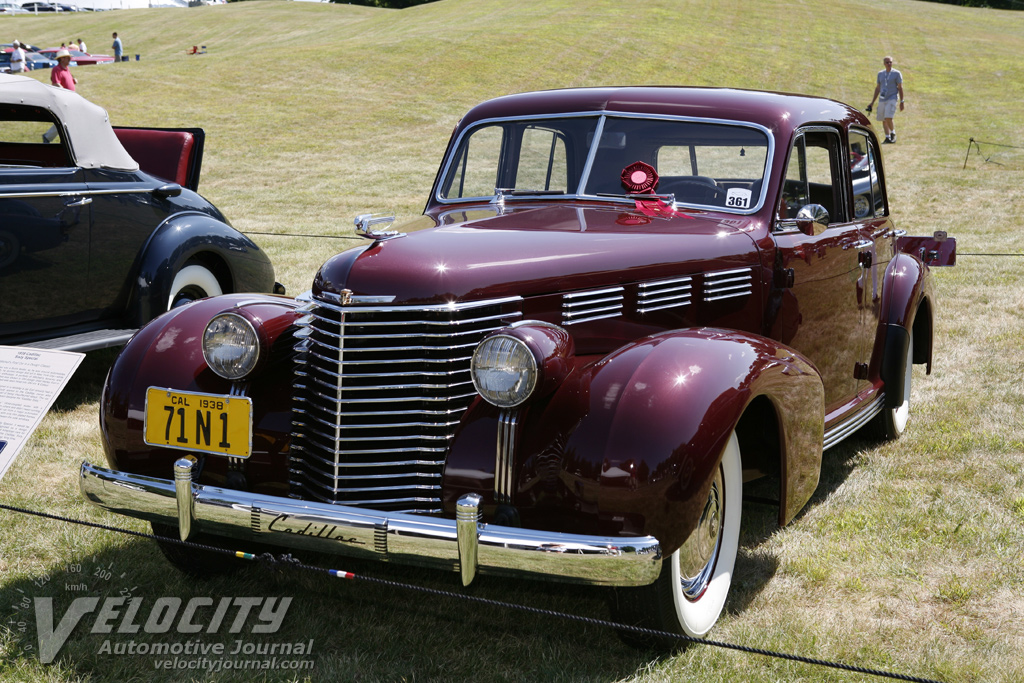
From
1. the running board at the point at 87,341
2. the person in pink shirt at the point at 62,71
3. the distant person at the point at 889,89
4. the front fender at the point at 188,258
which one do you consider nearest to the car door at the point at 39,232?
the running board at the point at 87,341

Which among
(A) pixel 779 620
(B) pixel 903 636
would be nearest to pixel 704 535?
(A) pixel 779 620

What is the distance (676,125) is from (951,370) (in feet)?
11.4

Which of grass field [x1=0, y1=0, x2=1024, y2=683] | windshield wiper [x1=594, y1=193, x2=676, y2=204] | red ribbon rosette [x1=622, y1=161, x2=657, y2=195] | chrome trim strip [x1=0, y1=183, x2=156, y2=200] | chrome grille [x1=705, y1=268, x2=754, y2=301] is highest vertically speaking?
red ribbon rosette [x1=622, y1=161, x2=657, y2=195]

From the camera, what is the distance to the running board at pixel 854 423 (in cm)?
396

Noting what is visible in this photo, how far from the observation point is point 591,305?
Result: 3.18 metres

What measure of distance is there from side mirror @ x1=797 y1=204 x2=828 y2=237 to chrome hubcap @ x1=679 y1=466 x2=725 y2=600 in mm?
1435

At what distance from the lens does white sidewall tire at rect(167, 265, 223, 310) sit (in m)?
5.96

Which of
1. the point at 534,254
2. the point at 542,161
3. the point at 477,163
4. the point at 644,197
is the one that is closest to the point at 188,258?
the point at 477,163

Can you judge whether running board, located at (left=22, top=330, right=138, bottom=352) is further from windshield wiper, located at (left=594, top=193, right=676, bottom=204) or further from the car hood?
windshield wiper, located at (left=594, top=193, right=676, bottom=204)

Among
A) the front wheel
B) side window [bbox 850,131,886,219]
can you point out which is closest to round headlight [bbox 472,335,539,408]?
the front wheel

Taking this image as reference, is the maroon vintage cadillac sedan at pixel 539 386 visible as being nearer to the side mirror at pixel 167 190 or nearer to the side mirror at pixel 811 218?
the side mirror at pixel 811 218

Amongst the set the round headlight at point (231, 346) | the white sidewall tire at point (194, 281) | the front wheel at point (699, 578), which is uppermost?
the round headlight at point (231, 346)

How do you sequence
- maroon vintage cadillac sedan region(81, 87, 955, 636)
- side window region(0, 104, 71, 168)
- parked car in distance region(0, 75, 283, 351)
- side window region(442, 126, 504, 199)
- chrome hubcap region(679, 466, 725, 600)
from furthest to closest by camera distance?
side window region(0, 104, 71, 168)
parked car in distance region(0, 75, 283, 351)
side window region(442, 126, 504, 199)
chrome hubcap region(679, 466, 725, 600)
maroon vintage cadillac sedan region(81, 87, 955, 636)

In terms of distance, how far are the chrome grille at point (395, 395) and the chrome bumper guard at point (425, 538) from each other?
0.21m
